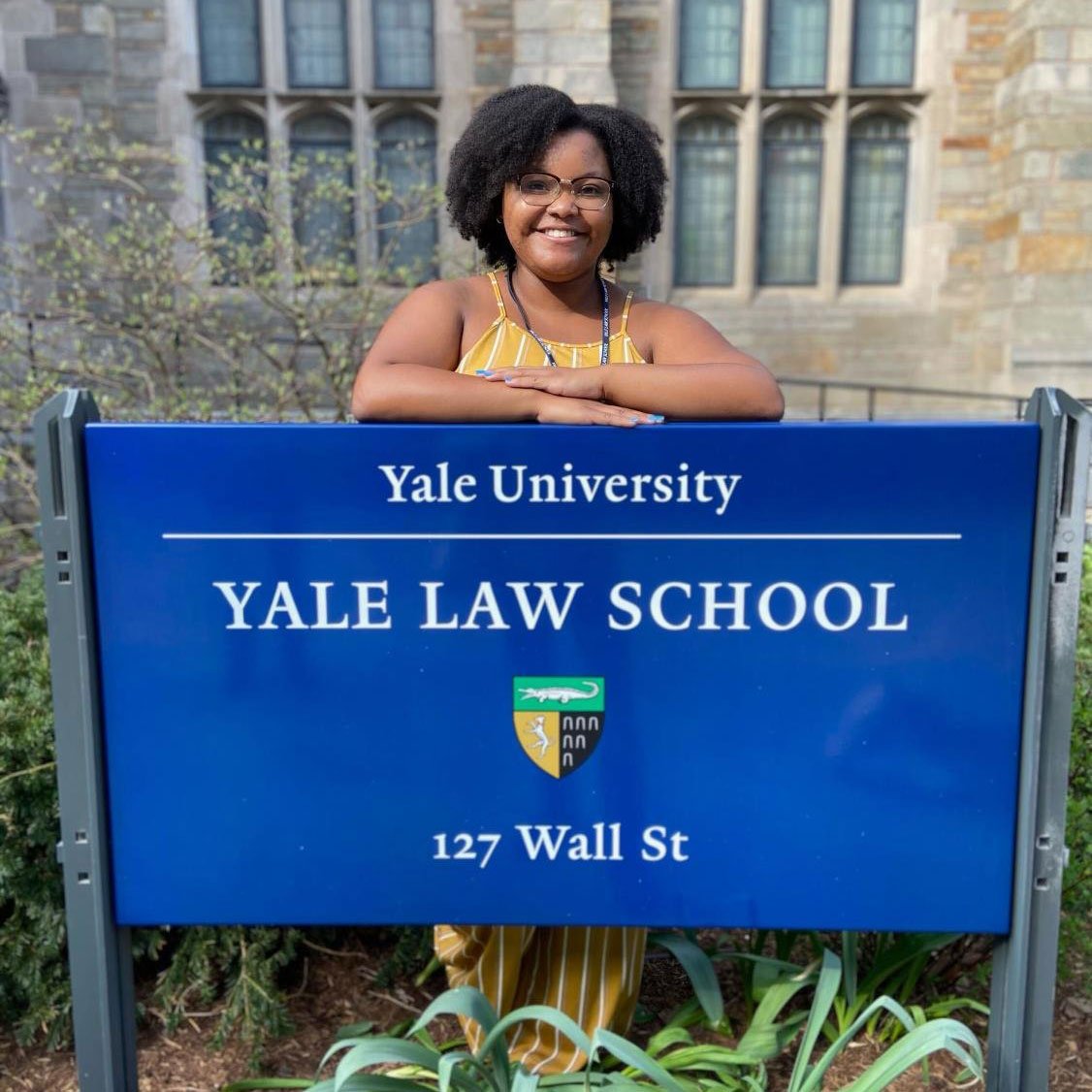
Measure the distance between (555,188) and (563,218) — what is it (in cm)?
5

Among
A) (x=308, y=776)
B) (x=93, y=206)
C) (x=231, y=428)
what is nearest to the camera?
(x=231, y=428)

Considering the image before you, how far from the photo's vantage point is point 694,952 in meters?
2.00

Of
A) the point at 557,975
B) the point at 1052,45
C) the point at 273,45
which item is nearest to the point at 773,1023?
the point at 557,975

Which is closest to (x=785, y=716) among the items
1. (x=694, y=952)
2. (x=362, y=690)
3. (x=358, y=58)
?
(x=362, y=690)

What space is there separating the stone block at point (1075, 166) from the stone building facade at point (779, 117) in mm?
11

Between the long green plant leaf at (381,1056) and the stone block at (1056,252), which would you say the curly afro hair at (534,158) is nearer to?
the long green plant leaf at (381,1056)

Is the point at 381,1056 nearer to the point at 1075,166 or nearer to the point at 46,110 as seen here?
the point at 46,110

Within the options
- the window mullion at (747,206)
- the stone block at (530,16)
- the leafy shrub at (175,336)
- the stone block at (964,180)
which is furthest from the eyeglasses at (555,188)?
the stone block at (964,180)

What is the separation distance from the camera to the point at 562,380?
57.0 inches

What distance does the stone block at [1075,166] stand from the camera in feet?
24.6

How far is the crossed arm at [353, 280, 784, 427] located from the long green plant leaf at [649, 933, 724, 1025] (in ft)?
3.90

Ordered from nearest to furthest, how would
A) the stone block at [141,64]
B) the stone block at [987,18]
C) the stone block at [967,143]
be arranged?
the stone block at [141,64] → the stone block at [987,18] → the stone block at [967,143]

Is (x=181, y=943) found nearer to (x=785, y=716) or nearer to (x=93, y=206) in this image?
(x=785, y=716)

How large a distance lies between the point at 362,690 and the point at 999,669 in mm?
963
